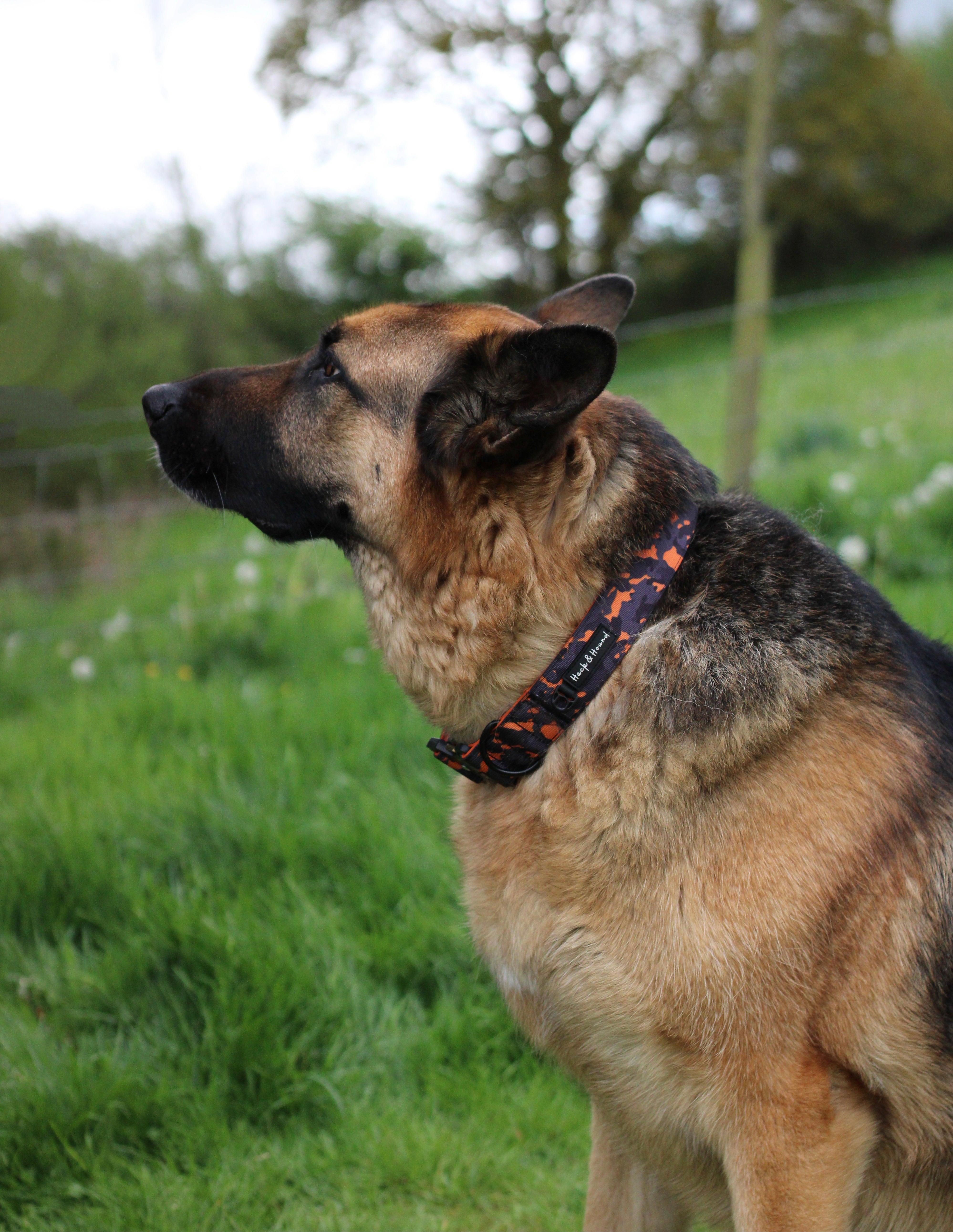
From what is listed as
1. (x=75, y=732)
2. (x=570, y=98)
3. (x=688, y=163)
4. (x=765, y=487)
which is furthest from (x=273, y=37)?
(x=75, y=732)

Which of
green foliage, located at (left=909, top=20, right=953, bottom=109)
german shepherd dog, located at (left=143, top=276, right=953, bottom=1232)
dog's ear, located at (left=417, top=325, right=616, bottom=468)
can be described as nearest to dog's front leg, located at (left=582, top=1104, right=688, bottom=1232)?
german shepherd dog, located at (left=143, top=276, right=953, bottom=1232)

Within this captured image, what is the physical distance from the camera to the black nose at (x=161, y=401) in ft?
7.89

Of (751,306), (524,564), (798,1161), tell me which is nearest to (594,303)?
(524,564)

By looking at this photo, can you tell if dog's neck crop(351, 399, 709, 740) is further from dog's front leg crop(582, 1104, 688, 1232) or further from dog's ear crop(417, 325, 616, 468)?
dog's front leg crop(582, 1104, 688, 1232)

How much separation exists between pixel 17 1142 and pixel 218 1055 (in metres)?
0.50

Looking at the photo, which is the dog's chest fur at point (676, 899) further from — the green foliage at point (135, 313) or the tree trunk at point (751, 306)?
the tree trunk at point (751, 306)

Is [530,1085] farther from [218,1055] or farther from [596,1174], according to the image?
[218,1055]

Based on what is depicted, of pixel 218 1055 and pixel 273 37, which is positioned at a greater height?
pixel 273 37

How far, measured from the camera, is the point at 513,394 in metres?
1.90

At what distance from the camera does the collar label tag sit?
6.25ft

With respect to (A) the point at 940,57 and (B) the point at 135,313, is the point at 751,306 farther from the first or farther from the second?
(A) the point at 940,57

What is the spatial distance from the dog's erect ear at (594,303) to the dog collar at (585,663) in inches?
32.5

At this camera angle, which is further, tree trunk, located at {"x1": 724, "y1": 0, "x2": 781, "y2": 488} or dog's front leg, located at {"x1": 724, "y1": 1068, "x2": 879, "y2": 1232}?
tree trunk, located at {"x1": 724, "y1": 0, "x2": 781, "y2": 488}

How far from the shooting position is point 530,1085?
262 centimetres
